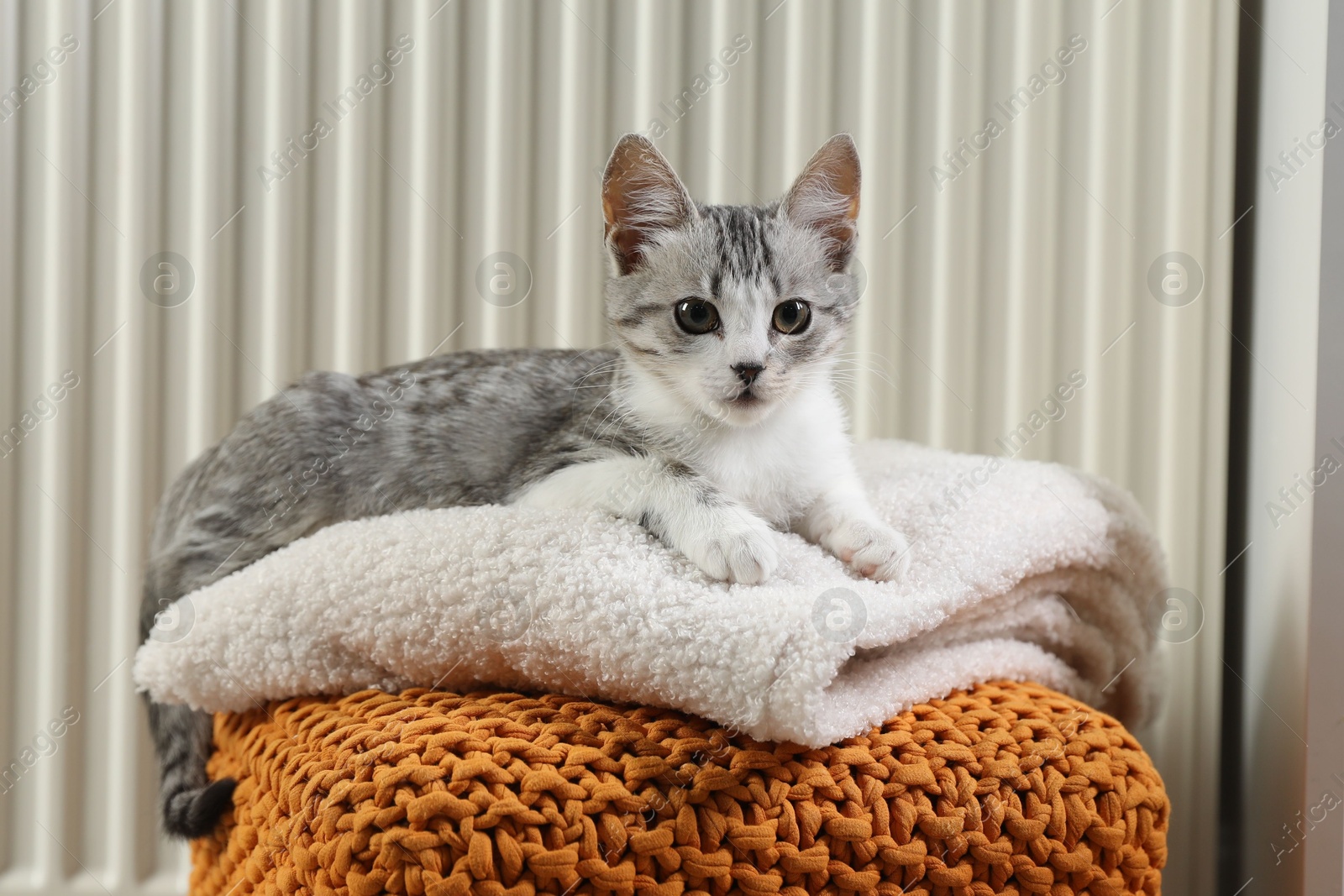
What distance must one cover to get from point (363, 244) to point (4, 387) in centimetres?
62

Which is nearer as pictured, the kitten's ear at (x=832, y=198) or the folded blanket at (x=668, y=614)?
the folded blanket at (x=668, y=614)

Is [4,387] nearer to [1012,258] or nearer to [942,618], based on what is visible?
[942,618]

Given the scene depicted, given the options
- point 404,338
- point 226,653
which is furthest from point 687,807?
point 404,338

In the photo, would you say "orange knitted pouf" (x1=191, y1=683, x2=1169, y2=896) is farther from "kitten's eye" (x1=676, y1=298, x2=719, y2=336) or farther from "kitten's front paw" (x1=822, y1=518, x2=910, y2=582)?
"kitten's eye" (x1=676, y1=298, x2=719, y2=336)

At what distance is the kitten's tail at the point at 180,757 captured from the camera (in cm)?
87

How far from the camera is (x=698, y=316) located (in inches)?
35.0

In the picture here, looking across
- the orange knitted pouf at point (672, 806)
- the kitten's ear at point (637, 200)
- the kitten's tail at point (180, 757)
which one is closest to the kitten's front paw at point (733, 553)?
the orange knitted pouf at point (672, 806)

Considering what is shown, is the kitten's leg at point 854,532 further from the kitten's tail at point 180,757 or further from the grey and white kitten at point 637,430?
the kitten's tail at point 180,757

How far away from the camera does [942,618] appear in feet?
2.48

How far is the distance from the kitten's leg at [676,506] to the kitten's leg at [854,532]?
0.08m

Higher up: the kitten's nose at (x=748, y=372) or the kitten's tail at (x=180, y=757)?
the kitten's nose at (x=748, y=372)

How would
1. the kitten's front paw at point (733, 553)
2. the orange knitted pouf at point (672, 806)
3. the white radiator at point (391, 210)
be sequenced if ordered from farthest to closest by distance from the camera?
1. the white radiator at point (391, 210)
2. the kitten's front paw at point (733, 553)
3. the orange knitted pouf at point (672, 806)

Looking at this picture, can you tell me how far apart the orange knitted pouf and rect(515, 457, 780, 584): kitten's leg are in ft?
0.45

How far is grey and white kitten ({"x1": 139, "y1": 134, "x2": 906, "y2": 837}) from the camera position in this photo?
85 cm
